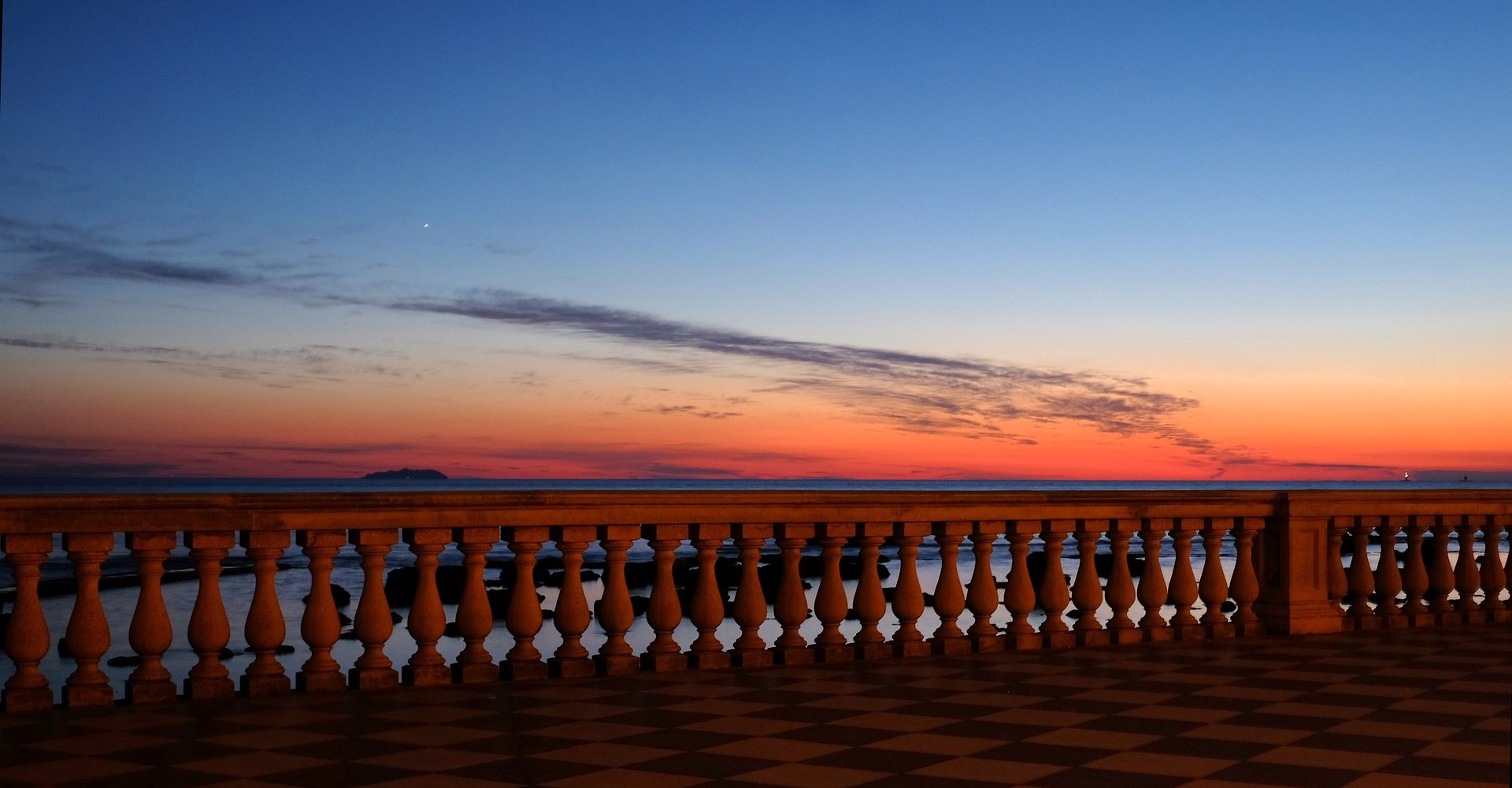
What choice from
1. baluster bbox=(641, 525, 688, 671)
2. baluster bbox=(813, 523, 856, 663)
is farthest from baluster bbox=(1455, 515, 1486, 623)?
baluster bbox=(641, 525, 688, 671)

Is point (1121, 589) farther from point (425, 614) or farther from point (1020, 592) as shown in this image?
point (425, 614)

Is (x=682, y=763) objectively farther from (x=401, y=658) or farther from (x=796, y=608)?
(x=401, y=658)

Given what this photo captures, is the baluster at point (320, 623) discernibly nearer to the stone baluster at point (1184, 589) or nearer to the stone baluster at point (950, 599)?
the stone baluster at point (950, 599)

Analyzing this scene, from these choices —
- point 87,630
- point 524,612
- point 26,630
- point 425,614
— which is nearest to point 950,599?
point 524,612

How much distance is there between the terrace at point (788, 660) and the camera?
6.11 meters

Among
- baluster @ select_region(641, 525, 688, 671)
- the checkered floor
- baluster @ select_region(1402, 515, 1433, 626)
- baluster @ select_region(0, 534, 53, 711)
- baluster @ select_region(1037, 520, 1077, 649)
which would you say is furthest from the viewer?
baluster @ select_region(1402, 515, 1433, 626)

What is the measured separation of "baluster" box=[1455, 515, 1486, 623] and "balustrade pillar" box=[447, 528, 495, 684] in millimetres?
7589

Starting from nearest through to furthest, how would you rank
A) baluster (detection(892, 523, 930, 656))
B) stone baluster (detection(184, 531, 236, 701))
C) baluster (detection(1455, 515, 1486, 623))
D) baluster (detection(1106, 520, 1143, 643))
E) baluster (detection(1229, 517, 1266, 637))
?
stone baluster (detection(184, 531, 236, 701)) < baluster (detection(892, 523, 930, 656)) < baluster (detection(1106, 520, 1143, 643)) < baluster (detection(1229, 517, 1266, 637)) < baluster (detection(1455, 515, 1486, 623))

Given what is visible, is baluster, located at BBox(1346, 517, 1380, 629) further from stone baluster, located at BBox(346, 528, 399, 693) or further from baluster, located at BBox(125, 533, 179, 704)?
baluster, located at BBox(125, 533, 179, 704)

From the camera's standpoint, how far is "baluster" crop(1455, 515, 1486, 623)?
452 inches

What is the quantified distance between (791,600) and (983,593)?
1.39 metres

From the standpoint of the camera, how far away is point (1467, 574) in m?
11.7

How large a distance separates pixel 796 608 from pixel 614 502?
1.38m

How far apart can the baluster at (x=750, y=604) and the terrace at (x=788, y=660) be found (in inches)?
0.6
